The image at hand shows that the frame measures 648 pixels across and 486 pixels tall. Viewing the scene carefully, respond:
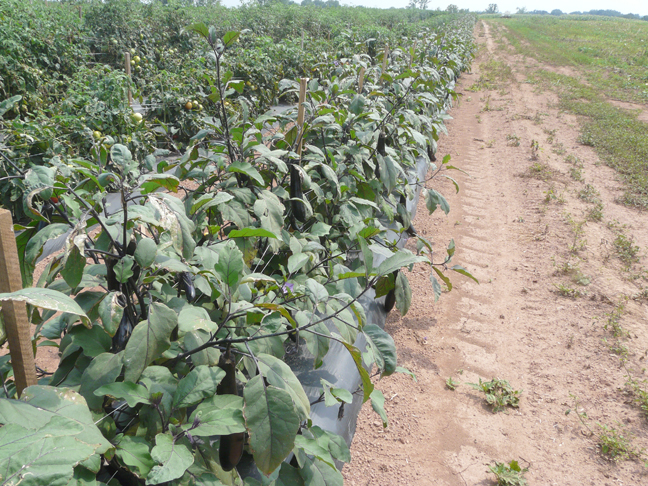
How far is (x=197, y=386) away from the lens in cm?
96

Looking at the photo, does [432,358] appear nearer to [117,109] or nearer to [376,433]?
[376,433]

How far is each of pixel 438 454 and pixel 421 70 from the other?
8.83ft

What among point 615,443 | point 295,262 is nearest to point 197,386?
point 295,262

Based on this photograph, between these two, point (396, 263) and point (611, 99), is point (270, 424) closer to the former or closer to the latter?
point (396, 263)

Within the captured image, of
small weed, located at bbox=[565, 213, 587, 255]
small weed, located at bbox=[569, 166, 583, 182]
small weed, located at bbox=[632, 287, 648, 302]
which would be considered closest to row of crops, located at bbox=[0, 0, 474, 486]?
small weed, located at bbox=[632, 287, 648, 302]

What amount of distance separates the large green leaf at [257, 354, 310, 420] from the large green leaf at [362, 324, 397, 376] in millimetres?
351

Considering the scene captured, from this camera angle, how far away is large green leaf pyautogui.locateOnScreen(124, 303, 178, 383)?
90 centimetres

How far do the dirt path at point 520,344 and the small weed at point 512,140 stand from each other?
165cm

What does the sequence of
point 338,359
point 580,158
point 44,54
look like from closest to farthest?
point 338,359
point 44,54
point 580,158

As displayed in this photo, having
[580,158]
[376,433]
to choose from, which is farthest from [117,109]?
[580,158]

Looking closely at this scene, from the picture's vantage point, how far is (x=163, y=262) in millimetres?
1016

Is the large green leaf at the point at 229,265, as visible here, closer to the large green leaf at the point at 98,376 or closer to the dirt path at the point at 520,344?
the large green leaf at the point at 98,376

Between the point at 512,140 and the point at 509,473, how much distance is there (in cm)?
659

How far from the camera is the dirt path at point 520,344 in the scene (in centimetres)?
211
